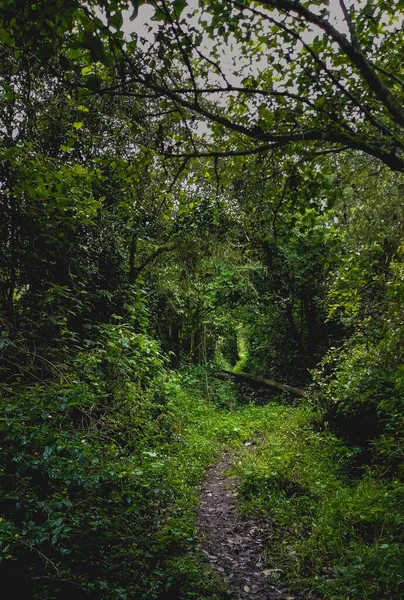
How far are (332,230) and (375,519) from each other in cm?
330

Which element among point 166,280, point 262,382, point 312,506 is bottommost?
point 312,506

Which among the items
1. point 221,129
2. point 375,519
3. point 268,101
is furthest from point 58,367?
point 375,519

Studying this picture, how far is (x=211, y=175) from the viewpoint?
3457 millimetres

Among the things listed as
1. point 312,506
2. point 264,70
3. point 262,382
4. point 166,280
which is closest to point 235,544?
point 312,506

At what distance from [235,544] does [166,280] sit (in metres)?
6.37

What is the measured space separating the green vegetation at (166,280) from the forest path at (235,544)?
154 mm

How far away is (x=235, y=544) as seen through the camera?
4.47 meters

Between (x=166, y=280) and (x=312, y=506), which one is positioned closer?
(x=312, y=506)

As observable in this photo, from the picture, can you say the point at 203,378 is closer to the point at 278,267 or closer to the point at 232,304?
the point at 232,304

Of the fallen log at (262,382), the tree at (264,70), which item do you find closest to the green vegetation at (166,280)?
the tree at (264,70)

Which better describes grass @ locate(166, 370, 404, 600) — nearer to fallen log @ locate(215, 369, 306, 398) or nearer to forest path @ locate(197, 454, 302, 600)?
forest path @ locate(197, 454, 302, 600)

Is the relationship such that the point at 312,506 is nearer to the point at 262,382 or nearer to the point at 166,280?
the point at 166,280

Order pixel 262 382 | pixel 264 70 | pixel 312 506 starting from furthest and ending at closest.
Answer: pixel 262 382, pixel 312 506, pixel 264 70

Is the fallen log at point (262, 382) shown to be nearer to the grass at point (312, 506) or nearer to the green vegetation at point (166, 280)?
the green vegetation at point (166, 280)
